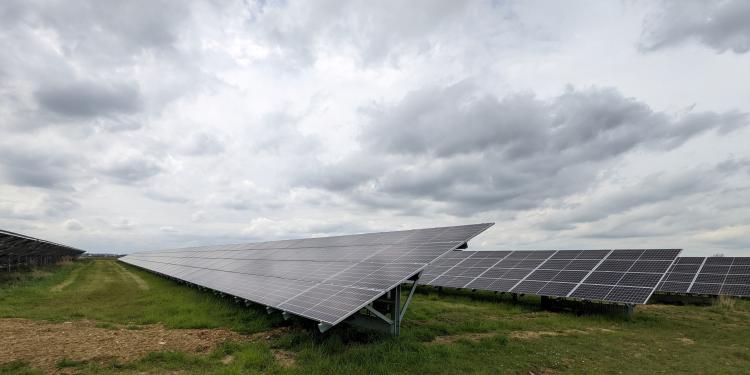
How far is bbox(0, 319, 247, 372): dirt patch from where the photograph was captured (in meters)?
10.2

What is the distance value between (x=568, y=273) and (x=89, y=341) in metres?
21.9

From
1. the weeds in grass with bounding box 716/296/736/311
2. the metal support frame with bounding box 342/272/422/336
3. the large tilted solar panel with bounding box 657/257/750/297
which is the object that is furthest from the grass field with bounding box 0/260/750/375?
the large tilted solar panel with bounding box 657/257/750/297

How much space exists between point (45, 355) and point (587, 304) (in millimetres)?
21621

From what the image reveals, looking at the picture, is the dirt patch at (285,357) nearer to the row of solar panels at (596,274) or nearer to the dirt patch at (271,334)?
the dirt patch at (271,334)

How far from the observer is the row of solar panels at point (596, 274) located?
17750 millimetres

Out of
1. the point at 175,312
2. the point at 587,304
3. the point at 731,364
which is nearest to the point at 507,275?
the point at 587,304

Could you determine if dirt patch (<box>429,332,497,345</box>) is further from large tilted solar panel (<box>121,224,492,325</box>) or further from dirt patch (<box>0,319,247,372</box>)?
dirt patch (<box>0,319,247,372</box>)

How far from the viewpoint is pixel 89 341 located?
1187cm

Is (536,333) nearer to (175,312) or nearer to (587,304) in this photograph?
(587,304)

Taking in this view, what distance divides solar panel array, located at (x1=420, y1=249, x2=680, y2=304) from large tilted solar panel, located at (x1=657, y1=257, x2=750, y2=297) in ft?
15.2

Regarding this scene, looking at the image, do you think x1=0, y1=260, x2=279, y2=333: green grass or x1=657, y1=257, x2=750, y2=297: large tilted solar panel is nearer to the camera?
x1=0, y1=260, x2=279, y2=333: green grass

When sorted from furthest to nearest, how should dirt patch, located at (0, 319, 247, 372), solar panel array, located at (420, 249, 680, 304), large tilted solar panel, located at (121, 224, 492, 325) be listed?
solar panel array, located at (420, 249, 680, 304) → large tilted solar panel, located at (121, 224, 492, 325) → dirt patch, located at (0, 319, 247, 372)

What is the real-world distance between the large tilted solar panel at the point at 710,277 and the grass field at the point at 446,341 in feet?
7.45

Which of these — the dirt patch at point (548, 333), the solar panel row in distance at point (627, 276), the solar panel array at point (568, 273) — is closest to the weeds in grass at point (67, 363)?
the dirt patch at point (548, 333)
